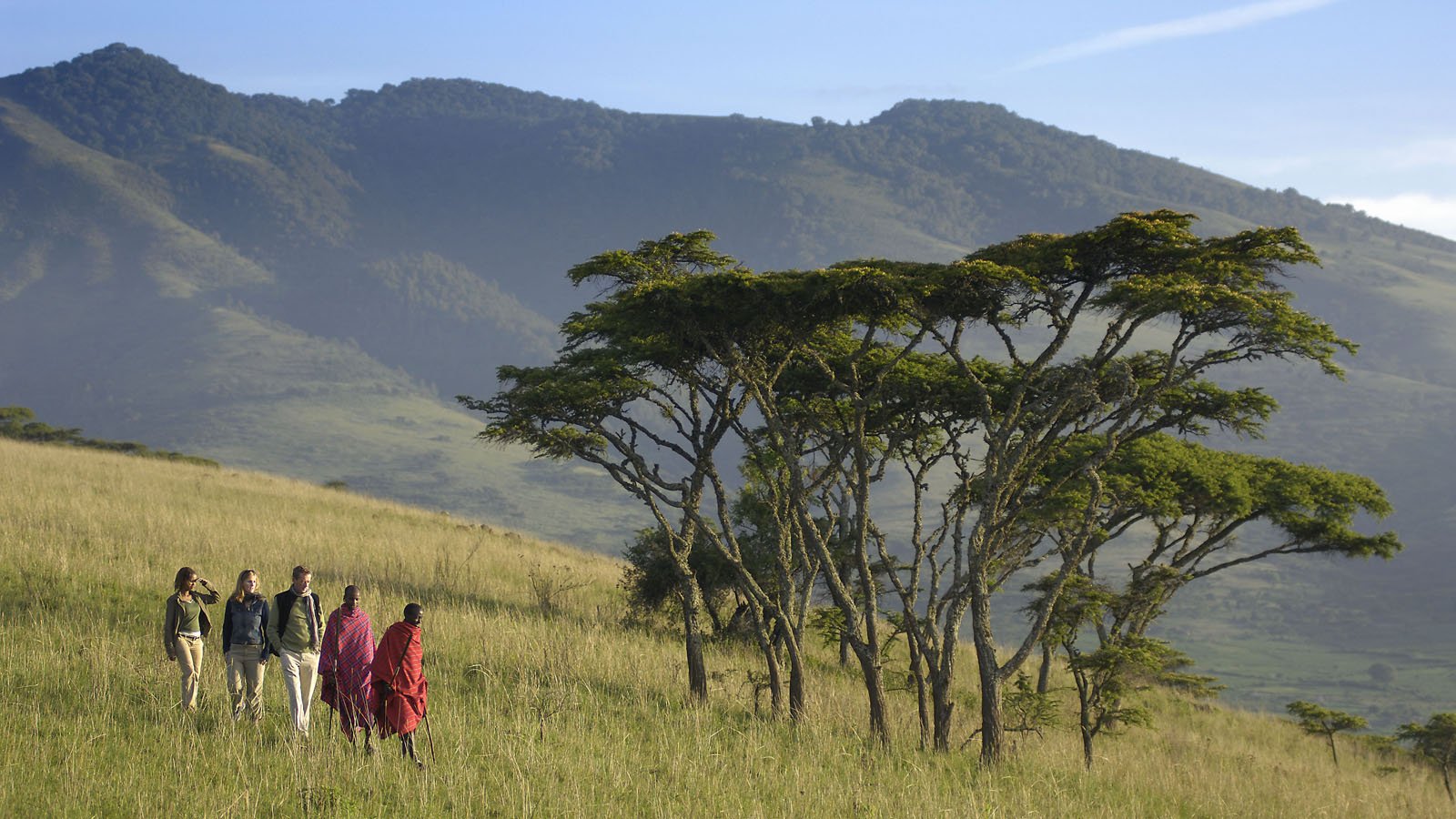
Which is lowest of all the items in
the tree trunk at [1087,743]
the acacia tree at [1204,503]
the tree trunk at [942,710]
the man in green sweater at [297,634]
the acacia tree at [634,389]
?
the tree trunk at [1087,743]

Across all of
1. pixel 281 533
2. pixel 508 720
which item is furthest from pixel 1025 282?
pixel 281 533

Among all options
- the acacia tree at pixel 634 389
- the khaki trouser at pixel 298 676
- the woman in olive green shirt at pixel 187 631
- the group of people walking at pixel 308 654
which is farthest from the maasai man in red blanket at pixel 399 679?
the acacia tree at pixel 634 389

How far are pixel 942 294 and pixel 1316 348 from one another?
4.80 metres

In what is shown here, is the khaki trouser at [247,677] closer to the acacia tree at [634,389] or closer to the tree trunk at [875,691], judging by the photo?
the acacia tree at [634,389]

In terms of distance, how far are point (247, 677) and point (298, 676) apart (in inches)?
27.2

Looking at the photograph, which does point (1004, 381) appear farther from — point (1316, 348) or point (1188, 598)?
point (1188, 598)

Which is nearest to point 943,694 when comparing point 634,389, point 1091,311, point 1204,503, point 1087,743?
point 1087,743

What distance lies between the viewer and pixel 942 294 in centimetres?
1496

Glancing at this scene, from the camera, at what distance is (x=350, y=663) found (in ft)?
34.9

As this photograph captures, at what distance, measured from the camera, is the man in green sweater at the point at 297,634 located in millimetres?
11039

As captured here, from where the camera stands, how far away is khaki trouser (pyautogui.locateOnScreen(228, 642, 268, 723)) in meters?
11.3

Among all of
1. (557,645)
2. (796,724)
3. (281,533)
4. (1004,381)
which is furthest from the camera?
(281,533)

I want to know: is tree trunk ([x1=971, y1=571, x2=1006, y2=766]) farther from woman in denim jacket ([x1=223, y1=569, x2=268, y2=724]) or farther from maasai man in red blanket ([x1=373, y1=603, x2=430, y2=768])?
woman in denim jacket ([x1=223, y1=569, x2=268, y2=724])

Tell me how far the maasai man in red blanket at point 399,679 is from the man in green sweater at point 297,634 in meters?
0.95
